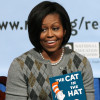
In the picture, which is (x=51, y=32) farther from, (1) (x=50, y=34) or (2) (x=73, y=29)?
(2) (x=73, y=29)

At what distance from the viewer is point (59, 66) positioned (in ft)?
3.10

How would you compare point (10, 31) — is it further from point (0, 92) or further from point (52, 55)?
point (52, 55)

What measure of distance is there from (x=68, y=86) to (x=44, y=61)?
5.4 inches

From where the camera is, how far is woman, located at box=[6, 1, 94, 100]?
87 centimetres

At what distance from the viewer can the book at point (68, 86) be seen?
85 cm

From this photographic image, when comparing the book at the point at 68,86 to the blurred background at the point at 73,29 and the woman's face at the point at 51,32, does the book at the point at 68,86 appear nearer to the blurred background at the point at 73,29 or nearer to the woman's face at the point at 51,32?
the woman's face at the point at 51,32

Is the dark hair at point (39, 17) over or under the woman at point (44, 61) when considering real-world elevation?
over

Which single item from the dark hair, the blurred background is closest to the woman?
the dark hair

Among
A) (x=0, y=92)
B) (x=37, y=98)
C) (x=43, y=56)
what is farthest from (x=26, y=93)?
(x=0, y=92)

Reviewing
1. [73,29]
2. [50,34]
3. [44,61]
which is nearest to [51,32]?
[50,34]

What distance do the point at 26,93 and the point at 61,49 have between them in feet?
0.71

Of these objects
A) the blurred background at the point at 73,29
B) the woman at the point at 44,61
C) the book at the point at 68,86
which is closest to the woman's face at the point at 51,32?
the woman at the point at 44,61

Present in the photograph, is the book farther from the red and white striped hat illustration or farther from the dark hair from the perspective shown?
the dark hair

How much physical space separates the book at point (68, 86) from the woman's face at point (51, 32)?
0.38 ft
